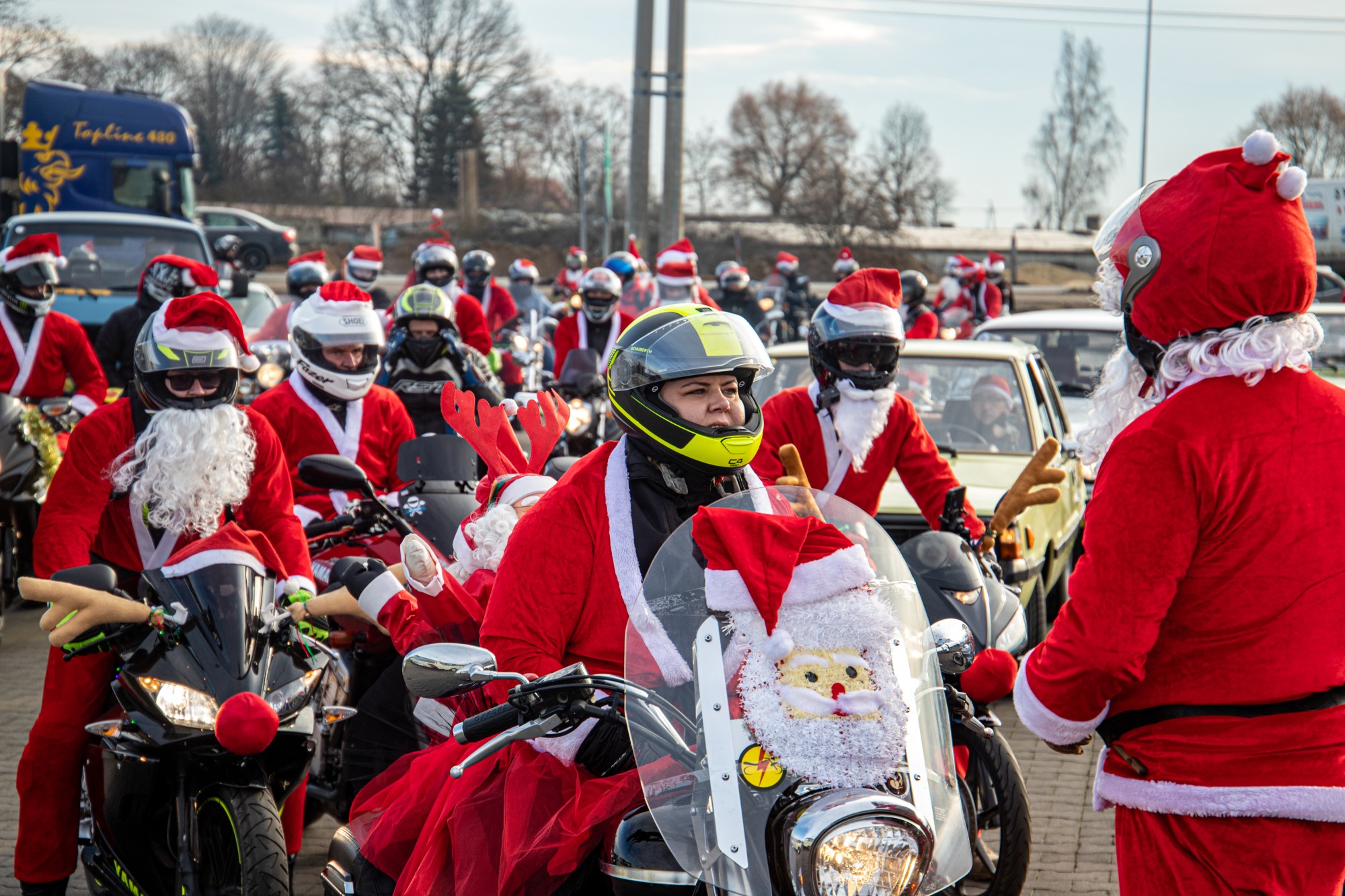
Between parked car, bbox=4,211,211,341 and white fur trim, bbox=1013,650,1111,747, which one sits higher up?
parked car, bbox=4,211,211,341

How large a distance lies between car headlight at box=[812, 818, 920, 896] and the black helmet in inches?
162

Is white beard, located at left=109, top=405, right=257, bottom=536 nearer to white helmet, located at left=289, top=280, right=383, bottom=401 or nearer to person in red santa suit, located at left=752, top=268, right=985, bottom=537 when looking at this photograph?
white helmet, located at left=289, top=280, right=383, bottom=401

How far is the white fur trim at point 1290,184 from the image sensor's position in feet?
8.66

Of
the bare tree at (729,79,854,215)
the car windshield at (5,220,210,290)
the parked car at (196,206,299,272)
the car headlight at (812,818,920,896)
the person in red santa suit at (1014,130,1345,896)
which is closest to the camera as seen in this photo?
the car headlight at (812,818,920,896)

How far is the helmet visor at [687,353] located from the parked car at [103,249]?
11987mm

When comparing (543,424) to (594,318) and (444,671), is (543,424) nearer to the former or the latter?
(444,671)

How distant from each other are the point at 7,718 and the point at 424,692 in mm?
5181

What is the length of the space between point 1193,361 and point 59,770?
3565mm

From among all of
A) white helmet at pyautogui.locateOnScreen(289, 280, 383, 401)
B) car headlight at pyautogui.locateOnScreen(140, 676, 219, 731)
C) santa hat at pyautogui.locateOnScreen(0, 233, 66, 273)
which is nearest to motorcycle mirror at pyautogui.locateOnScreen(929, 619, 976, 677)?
car headlight at pyautogui.locateOnScreen(140, 676, 219, 731)

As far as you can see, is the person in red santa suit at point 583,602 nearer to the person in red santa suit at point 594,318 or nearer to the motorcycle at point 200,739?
the motorcycle at point 200,739

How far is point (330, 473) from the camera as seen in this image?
4613 mm

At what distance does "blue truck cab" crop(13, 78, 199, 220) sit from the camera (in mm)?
20172

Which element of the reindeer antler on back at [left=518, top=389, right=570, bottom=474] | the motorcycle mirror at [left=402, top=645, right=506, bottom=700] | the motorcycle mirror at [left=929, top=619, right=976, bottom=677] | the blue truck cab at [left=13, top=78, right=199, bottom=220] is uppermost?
the blue truck cab at [left=13, top=78, right=199, bottom=220]

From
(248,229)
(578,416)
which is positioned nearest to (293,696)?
(578,416)
